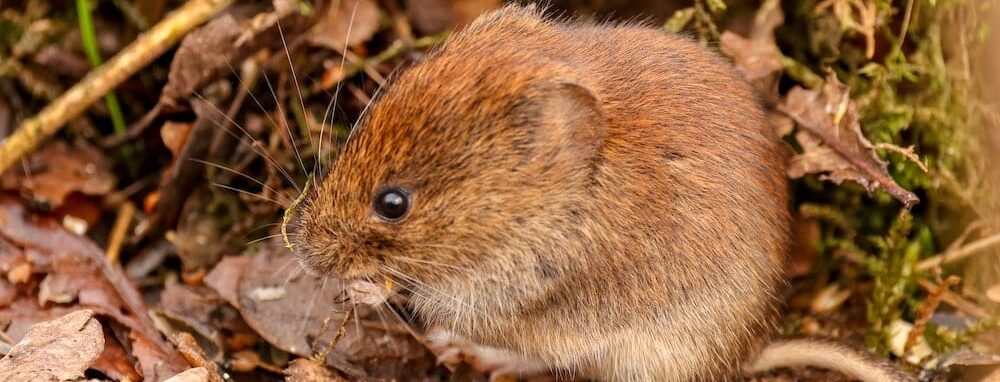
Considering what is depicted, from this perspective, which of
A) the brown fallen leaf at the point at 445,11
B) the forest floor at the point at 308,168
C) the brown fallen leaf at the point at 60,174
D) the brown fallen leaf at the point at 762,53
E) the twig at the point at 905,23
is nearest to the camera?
the forest floor at the point at 308,168

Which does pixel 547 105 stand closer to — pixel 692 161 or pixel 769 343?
pixel 692 161

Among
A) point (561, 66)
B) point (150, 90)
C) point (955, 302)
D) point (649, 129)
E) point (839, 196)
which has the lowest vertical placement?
point (955, 302)

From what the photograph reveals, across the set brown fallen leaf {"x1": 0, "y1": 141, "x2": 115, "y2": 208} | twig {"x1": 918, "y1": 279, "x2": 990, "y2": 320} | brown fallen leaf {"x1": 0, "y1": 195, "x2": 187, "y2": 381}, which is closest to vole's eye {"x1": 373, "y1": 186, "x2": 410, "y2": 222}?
brown fallen leaf {"x1": 0, "y1": 195, "x2": 187, "y2": 381}

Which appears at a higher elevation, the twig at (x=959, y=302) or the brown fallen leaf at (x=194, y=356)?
the brown fallen leaf at (x=194, y=356)

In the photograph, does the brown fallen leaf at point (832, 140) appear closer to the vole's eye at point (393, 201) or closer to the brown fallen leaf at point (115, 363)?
the vole's eye at point (393, 201)

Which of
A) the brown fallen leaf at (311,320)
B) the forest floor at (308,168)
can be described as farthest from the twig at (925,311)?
the brown fallen leaf at (311,320)

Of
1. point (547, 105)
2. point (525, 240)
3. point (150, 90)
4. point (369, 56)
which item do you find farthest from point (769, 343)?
point (150, 90)
